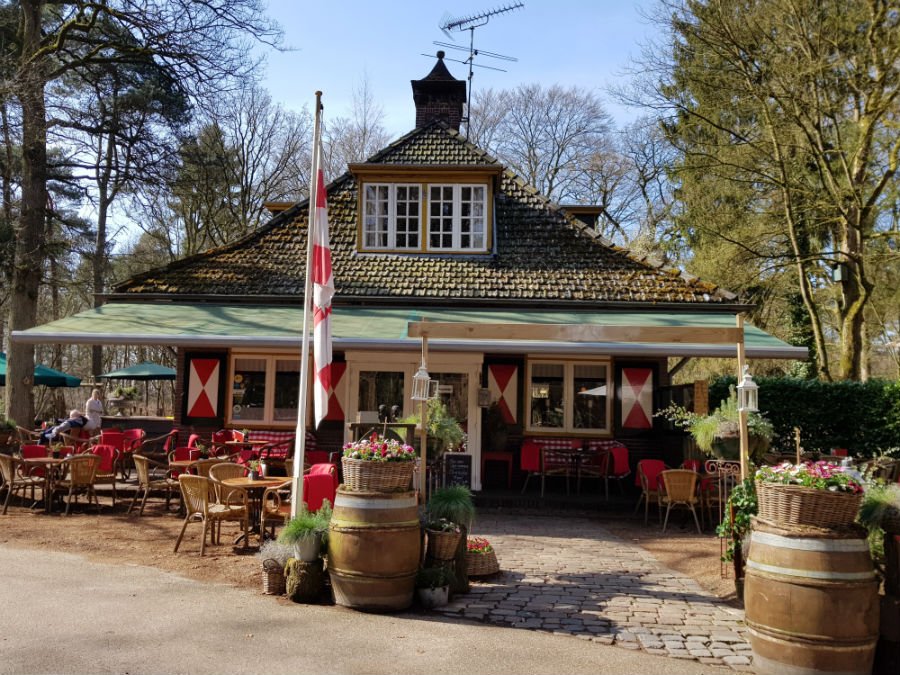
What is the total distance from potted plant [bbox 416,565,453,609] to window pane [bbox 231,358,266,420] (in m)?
7.28

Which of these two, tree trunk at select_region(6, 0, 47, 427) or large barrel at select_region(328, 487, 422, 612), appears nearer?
large barrel at select_region(328, 487, 422, 612)

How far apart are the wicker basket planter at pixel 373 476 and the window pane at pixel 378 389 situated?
648 centimetres

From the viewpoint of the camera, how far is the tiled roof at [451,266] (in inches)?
487

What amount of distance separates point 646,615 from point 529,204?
9.70 m

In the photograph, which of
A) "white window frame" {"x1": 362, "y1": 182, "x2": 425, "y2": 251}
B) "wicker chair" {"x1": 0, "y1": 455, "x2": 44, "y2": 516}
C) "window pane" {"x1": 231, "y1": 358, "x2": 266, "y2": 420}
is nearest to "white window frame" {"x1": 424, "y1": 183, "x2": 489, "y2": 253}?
"white window frame" {"x1": 362, "y1": 182, "x2": 425, "y2": 251}

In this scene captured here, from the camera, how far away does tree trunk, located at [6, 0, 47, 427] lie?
43.3 ft

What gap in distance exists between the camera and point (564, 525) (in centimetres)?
934

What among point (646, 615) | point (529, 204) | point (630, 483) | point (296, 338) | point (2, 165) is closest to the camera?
point (646, 615)

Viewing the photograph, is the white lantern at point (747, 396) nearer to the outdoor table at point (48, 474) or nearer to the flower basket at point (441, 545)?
the flower basket at point (441, 545)

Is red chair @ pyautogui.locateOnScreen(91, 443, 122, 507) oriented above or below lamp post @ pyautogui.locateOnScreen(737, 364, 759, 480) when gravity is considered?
below

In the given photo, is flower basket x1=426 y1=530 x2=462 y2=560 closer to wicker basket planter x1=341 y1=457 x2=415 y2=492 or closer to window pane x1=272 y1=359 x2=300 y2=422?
wicker basket planter x1=341 y1=457 x2=415 y2=492

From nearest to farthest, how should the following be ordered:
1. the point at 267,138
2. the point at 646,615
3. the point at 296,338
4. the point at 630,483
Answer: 1. the point at 646,615
2. the point at 296,338
3. the point at 630,483
4. the point at 267,138

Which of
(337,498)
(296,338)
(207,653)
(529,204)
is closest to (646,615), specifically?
(337,498)

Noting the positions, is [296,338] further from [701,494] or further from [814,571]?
[814,571]
